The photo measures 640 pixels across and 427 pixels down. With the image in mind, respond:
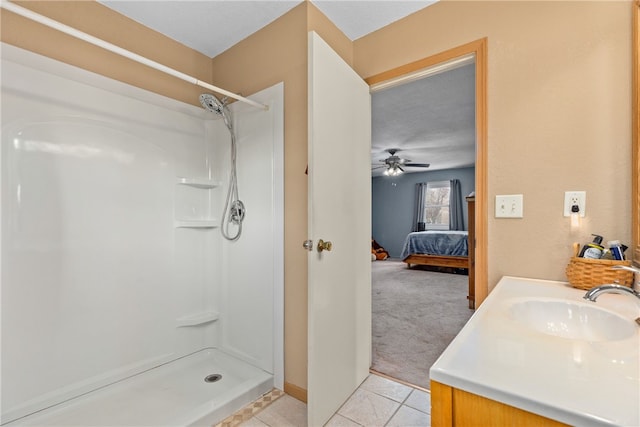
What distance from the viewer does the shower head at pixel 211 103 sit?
1972 mm

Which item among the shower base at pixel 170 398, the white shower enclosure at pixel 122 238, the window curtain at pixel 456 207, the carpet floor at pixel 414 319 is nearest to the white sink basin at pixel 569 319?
the carpet floor at pixel 414 319

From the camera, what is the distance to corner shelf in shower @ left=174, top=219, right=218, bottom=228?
85.0 inches

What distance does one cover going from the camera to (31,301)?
61.2 inches

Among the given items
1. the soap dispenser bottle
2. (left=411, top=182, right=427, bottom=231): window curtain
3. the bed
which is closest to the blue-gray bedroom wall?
(left=411, top=182, right=427, bottom=231): window curtain

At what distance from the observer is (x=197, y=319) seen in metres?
2.21

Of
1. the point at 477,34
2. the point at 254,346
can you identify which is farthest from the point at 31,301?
the point at 477,34

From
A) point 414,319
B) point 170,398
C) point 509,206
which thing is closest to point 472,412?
point 509,206

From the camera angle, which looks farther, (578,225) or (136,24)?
(136,24)

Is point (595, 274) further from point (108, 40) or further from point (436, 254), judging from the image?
point (436, 254)

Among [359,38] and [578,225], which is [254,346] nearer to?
[578,225]

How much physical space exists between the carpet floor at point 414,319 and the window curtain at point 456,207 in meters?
1.88

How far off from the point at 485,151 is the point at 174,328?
7.55ft

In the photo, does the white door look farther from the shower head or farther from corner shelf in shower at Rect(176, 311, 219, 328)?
corner shelf in shower at Rect(176, 311, 219, 328)

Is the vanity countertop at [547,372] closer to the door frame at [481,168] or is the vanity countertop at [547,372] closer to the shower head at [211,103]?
the door frame at [481,168]
